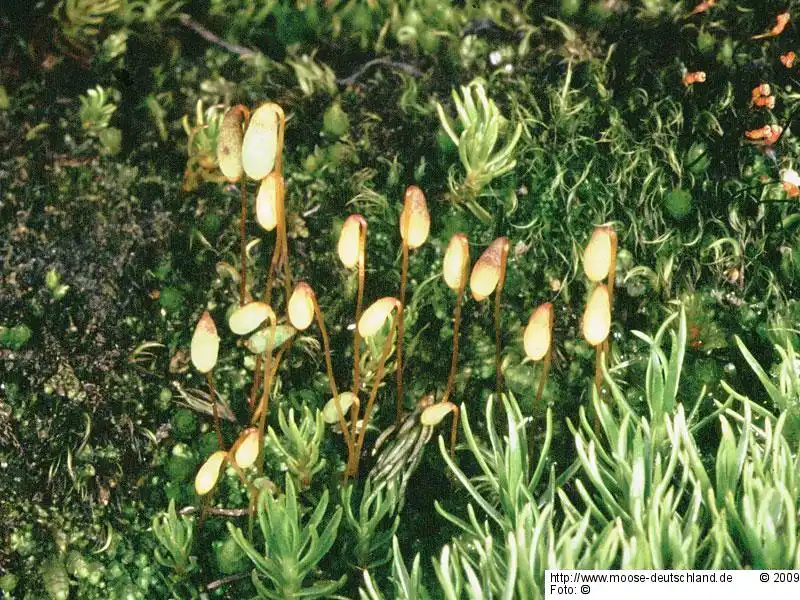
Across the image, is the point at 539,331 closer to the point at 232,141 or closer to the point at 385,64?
the point at 232,141

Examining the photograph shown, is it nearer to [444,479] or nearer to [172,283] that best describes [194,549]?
[444,479]

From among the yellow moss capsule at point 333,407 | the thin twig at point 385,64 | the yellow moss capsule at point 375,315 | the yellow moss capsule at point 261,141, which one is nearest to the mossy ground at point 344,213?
the thin twig at point 385,64

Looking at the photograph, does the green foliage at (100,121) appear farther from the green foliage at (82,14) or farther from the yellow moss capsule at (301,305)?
the yellow moss capsule at (301,305)

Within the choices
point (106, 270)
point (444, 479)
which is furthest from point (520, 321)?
point (106, 270)

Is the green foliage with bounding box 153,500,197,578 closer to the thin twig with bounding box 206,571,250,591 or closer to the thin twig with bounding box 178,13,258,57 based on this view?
the thin twig with bounding box 206,571,250,591

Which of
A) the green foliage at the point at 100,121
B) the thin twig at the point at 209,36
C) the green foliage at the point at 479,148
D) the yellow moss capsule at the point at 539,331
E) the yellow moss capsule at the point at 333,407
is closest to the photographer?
the yellow moss capsule at the point at 539,331

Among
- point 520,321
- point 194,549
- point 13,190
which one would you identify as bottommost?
point 194,549
